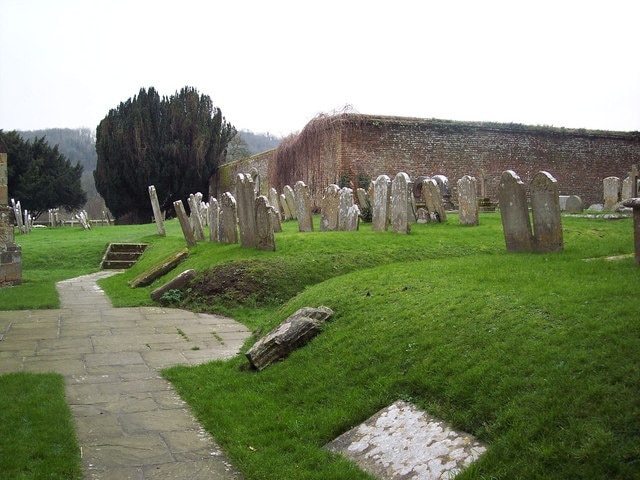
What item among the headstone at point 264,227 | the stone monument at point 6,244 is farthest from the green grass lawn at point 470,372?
the stone monument at point 6,244

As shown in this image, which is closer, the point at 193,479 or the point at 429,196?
the point at 193,479

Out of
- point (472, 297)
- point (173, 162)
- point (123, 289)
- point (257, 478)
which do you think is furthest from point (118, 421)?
point (173, 162)

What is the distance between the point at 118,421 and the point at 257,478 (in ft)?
4.75

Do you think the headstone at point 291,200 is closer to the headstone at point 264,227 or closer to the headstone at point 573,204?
the headstone at point 573,204

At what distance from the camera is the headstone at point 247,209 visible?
35.4 feet

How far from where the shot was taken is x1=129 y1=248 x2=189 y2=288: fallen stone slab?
11.5m

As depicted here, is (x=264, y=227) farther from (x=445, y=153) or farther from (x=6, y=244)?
(x=445, y=153)

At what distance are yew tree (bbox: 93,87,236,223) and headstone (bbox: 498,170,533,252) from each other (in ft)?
85.7

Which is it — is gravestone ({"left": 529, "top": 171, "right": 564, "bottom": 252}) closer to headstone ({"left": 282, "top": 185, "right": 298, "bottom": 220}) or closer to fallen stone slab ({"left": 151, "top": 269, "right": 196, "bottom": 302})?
fallen stone slab ({"left": 151, "top": 269, "right": 196, "bottom": 302})

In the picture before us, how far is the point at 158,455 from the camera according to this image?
3.77 meters

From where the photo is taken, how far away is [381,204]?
Result: 12.5 meters

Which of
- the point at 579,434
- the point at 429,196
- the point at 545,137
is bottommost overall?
the point at 579,434

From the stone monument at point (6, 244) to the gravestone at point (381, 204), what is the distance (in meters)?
7.15

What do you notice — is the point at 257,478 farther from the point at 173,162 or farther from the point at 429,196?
the point at 173,162
